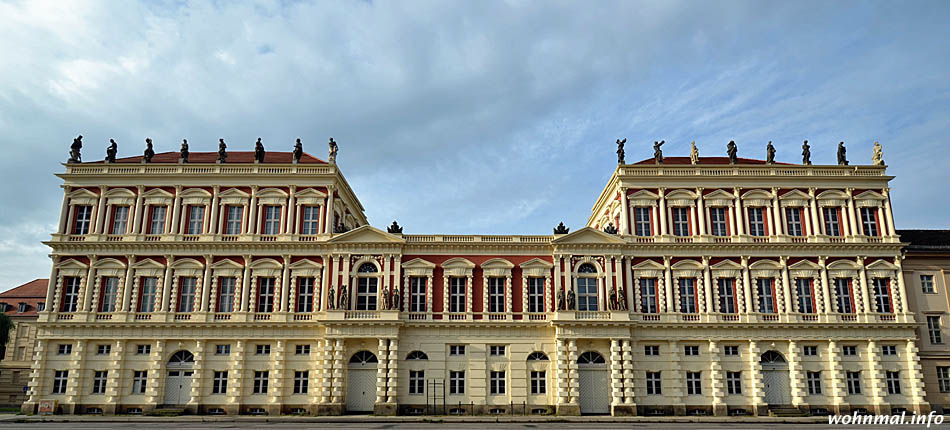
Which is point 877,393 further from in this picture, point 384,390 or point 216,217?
point 216,217

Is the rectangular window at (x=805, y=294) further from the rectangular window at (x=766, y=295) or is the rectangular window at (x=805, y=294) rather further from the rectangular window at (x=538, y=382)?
the rectangular window at (x=538, y=382)

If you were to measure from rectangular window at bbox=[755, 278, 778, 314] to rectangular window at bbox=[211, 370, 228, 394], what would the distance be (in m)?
34.4

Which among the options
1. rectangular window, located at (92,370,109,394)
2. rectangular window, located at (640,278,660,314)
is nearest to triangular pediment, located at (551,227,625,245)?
rectangular window, located at (640,278,660,314)

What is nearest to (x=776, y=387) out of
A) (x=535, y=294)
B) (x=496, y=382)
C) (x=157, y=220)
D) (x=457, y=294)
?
(x=535, y=294)

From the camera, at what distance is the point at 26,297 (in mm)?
68125

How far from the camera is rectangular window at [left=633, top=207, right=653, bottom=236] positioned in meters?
42.2

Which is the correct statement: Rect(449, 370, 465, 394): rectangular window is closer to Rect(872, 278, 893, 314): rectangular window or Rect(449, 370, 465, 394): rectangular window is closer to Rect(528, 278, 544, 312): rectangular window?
Rect(528, 278, 544, 312): rectangular window

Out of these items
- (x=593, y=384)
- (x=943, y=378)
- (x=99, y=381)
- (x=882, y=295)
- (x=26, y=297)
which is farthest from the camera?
(x=26, y=297)

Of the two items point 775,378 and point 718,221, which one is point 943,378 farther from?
point 718,221

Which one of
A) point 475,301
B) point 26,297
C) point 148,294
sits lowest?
point 475,301

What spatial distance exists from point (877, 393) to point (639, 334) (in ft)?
48.3

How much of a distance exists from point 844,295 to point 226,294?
40022 millimetres

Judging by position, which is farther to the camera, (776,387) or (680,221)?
(680,221)

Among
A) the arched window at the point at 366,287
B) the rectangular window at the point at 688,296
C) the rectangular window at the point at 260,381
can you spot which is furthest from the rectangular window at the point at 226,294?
the rectangular window at the point at 688,296
